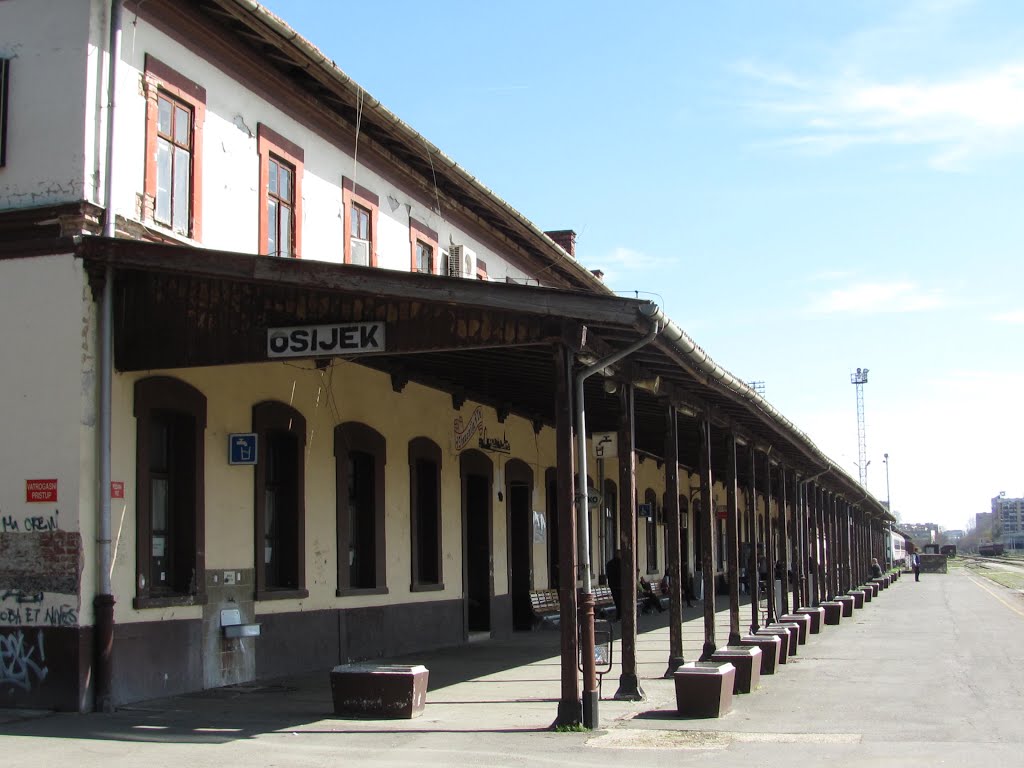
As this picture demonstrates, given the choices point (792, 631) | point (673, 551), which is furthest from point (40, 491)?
point (792, 631)

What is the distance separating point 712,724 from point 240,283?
5.73m

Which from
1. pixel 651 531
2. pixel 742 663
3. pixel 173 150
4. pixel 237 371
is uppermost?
pixel 173 150

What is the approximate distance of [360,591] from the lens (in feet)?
51.6

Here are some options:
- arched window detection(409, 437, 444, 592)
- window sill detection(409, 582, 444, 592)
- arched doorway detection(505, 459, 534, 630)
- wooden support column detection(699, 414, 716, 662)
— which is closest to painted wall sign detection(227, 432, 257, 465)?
window sill detection(409, 582, 444, 592)

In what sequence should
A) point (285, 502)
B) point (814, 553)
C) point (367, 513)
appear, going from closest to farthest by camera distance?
point (285, 502)
point (367, 513)
point (814, 553)

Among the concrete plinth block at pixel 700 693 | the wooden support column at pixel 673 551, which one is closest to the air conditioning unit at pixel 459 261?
the wooden support column at pixel 673 551

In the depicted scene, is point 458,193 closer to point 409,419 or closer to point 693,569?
point 409,419

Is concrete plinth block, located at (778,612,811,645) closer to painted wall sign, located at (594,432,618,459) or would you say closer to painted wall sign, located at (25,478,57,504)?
painted wall sign, located at (594,432,618,459)

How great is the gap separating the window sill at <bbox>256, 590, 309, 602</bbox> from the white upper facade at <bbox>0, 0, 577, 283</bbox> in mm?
3835

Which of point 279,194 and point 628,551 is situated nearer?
point 628,551

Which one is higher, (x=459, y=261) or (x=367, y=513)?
(x=459, y=261)

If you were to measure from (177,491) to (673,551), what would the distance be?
5489 millimetres

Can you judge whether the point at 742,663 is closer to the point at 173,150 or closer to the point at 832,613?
the point at 173,150

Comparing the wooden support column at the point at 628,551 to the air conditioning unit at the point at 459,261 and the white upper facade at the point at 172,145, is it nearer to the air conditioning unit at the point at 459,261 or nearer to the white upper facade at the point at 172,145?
the white upper facade at the point at 172,145
